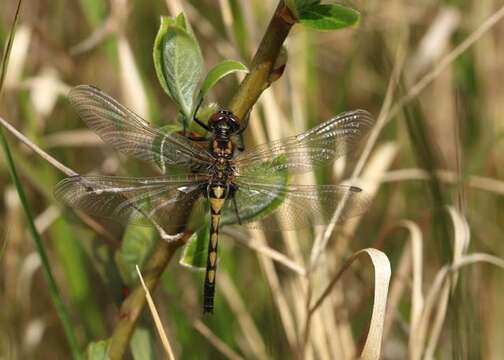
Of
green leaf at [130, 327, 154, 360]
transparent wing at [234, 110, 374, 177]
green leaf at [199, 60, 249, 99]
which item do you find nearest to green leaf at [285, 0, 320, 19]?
green leaf at [199, 60, 249, 99]

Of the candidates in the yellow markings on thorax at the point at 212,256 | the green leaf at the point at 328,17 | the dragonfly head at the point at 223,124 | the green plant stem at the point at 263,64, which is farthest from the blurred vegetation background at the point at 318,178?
the green leaf at the point at 328,17

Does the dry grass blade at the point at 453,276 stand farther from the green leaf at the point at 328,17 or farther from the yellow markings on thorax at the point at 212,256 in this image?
the green leaf at the point at 328,17

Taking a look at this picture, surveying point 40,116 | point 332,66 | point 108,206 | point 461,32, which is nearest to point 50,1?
point 40,116

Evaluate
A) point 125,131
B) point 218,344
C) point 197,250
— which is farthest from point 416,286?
point 125,131

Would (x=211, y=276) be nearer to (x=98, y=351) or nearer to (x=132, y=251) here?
(x=132, y=251)

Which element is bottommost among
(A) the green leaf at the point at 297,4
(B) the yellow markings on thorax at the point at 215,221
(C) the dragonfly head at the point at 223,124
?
(B) the yellow markings on thorax at the point at 215,221

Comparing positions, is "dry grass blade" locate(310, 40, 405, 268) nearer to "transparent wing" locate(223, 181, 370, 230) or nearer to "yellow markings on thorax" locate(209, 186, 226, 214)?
"transparent wing" locate(223, 181, 370, 230)
